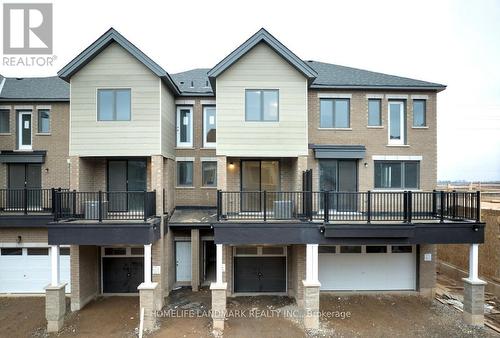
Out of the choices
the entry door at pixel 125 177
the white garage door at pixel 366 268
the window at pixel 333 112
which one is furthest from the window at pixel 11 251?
the window at pixel 333 112

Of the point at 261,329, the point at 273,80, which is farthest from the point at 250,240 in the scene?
the point at 273,80

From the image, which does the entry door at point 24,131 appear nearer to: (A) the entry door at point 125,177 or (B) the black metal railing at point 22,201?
(B) the black metal railing at point 22,201

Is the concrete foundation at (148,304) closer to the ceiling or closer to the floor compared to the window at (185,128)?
closer to the floor

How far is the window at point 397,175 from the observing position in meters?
12.5

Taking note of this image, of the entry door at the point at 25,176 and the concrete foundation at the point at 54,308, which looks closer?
the concrete foundation at the point at 54,308

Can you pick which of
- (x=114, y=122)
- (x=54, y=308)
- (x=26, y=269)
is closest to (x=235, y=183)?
(x=114, y=122)

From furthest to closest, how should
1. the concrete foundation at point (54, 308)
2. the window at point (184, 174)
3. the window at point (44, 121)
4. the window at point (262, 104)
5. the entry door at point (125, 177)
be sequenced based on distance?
1. the window at point (184, 174)
2. the window at point (44, 121)
3. the entry door at point (125, 177)
4. the window at point (262, 104)
5. the concrete foundation at point (54, 308)

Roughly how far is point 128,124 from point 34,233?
678cm

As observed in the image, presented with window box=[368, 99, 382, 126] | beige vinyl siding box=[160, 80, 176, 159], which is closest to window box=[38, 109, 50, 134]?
beige vinyl siding box=[160, 80, 176, 159]

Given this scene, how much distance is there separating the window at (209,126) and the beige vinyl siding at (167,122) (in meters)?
1.52

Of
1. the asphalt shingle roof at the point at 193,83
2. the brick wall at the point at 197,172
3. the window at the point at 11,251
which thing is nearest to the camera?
the window at the point at 11,251

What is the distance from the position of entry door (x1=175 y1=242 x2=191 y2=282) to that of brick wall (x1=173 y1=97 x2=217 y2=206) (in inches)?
79.8

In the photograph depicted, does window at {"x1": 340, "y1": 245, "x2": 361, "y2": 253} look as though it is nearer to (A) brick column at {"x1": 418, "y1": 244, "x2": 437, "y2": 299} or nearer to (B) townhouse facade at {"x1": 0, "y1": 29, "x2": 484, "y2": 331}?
(B) townhouse facade at {"x1": 0, "y1": 29, "x2": 484, "y2": 331}

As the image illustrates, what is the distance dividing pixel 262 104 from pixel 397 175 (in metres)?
7.12
